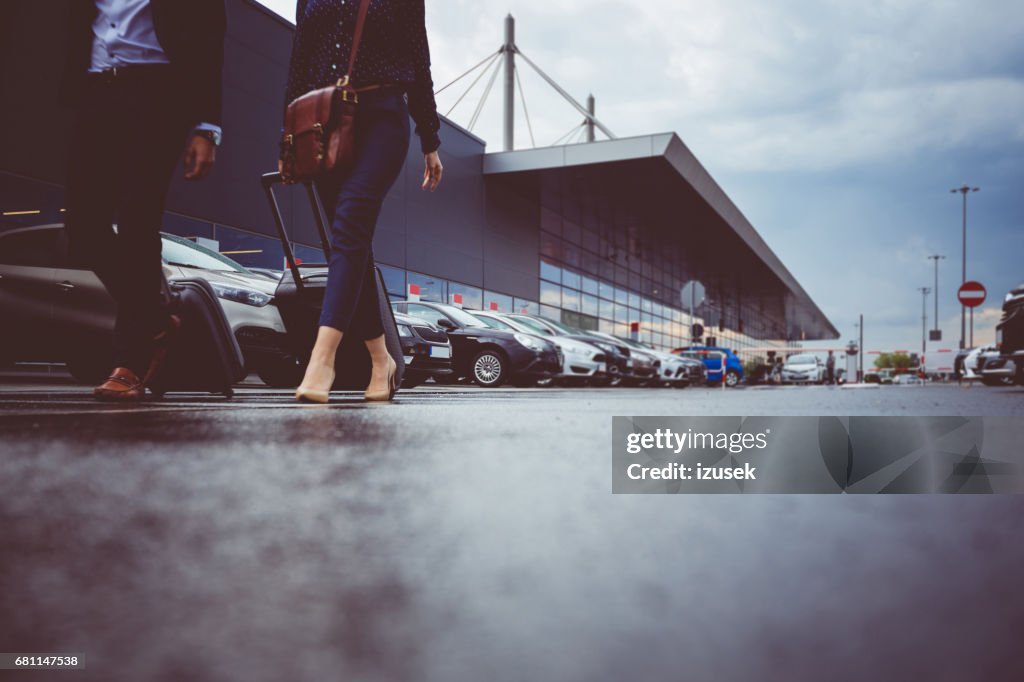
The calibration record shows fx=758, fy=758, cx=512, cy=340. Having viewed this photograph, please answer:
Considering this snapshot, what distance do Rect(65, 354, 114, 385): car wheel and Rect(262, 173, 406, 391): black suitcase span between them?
3.26 m

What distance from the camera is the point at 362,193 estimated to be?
2809 millimetres

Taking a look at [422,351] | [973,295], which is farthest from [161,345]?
[973,295]

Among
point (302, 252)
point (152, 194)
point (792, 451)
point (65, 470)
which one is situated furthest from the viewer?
point (302, 252)

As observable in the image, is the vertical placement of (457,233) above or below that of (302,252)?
above

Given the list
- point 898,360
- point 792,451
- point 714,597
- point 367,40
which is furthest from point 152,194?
point 898,360

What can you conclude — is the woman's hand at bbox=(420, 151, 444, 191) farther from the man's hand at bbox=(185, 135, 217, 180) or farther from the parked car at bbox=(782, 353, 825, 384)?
the parked car at bbox=(782, 353, 825, 384)

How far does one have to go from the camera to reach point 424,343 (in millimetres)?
8125

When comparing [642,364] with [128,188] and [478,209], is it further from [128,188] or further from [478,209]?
[128,188]

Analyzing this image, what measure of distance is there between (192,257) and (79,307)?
1.22 meters

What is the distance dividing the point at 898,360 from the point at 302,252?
120m

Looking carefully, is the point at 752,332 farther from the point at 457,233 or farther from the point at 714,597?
the point at 714,597

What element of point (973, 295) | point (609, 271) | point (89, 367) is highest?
point (609, 271)

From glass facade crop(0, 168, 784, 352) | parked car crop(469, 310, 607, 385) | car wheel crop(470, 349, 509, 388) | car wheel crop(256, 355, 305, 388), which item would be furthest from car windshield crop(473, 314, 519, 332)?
car wheel crop(256, 355, 305, 388)

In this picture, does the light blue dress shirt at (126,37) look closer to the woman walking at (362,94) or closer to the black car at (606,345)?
the woman walking at (362,94)
